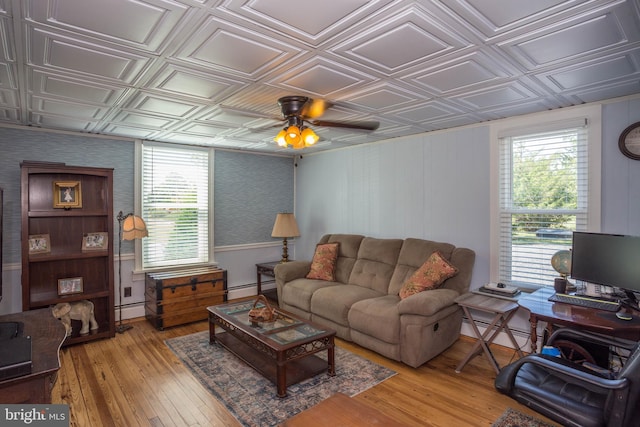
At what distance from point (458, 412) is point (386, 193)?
2.79 meters

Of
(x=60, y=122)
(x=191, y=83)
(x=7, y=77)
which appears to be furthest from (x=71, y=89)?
(x=60, y=122)

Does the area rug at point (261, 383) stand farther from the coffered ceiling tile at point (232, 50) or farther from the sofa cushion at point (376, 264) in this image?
the coffered ceiling tile at point (232, 50)

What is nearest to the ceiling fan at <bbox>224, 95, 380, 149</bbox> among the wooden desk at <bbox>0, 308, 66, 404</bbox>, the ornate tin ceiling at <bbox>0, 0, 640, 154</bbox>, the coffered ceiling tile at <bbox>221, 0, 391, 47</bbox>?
the ornate tin ceiling at <bbox>0, 0, 640, 154</bbox>

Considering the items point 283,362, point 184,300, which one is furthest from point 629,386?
point 184,300

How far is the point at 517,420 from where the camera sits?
241 centimetres

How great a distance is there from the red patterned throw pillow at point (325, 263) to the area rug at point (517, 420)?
2.53 metres

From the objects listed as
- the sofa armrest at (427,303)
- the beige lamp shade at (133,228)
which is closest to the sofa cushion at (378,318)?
the sofa armrest at (427,303)

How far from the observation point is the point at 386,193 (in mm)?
4715

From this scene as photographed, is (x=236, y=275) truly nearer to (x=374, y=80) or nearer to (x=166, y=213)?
(x=166, y=213)

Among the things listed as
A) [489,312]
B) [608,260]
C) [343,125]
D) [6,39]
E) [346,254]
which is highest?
[6,39]

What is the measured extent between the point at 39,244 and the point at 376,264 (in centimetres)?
383

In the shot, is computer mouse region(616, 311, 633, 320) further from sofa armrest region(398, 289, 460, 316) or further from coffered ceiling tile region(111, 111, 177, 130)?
coffered ceiling tile region(111, 111, 177, 130)

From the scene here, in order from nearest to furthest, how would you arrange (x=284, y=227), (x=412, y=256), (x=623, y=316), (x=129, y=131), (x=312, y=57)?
(x=312, y=57) → (x=623, y=316) → (x=412, y=256) → (x=129, y=131) → (x=284, y=227)

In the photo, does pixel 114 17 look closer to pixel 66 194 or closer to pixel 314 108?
pixel 314 108
